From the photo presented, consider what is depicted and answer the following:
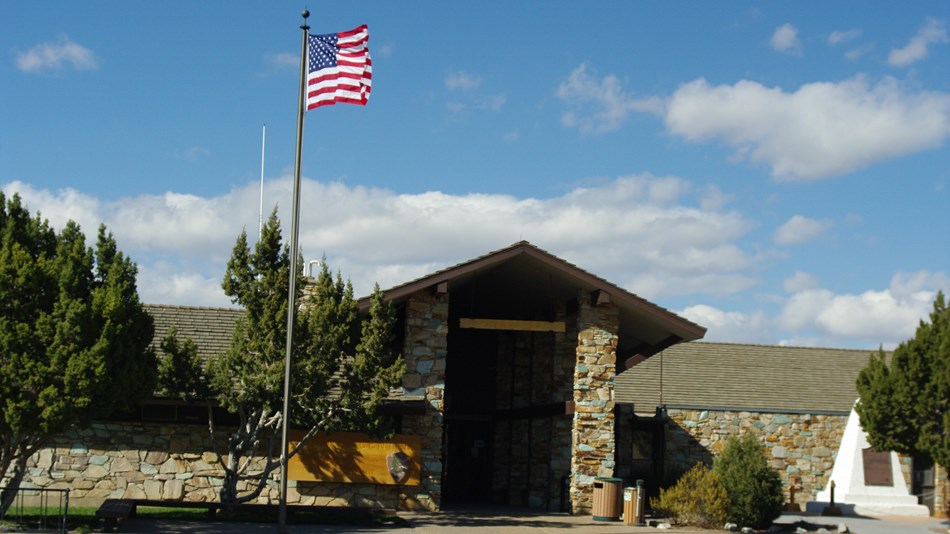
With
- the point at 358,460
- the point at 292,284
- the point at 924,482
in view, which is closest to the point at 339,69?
the point at 292,284

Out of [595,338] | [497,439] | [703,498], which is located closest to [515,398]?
[497,439]

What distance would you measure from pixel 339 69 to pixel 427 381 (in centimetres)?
759

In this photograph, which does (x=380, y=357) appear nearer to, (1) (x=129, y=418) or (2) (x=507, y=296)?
(1) (x=129, y=418)

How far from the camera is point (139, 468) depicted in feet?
71.2

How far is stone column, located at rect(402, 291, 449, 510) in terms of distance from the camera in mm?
22422

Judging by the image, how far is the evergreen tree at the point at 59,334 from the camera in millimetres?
16250

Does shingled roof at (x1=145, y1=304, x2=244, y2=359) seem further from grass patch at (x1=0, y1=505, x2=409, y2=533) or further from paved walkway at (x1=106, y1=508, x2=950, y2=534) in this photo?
paved walkway at (x1=106, y1=508, x2=950, y2=534)

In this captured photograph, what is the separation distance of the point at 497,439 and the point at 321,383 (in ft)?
33.9

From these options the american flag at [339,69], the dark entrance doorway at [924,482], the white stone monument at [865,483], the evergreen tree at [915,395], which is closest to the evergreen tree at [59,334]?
the american flag at [339,69]

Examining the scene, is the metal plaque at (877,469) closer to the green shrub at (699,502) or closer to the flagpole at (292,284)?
the green shrub at (699,502)

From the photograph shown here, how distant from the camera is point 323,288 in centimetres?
2002

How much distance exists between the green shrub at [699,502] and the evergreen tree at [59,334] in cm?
1098

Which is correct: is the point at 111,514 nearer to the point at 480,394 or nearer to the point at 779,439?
the point at 480,394

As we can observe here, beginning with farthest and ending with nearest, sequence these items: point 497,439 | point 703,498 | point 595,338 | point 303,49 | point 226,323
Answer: point 497,439 → point 226,323 → point 595,338 → point 703,498 → point 303,49
